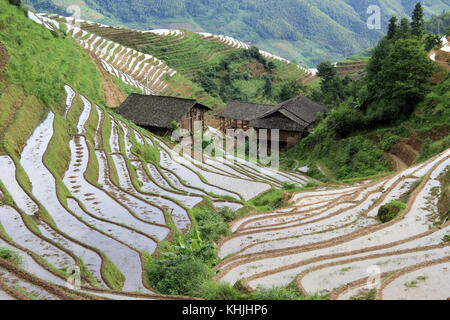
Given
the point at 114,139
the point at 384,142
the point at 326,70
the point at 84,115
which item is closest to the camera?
the point at 114,139

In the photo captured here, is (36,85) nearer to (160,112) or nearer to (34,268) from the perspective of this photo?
(160,112)

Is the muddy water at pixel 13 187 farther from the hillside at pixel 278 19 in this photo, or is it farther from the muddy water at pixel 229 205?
the hillside at pixel 278 19

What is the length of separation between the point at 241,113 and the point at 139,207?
29.2m

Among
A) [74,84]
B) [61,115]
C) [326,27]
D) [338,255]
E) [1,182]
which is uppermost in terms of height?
[326,27]

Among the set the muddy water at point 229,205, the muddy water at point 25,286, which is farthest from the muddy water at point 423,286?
the muddy water at point 229,205

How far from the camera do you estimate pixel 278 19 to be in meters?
148

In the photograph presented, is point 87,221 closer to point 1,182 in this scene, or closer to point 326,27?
point 1,182

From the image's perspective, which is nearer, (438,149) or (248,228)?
(248,228)

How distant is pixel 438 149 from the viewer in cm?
2153

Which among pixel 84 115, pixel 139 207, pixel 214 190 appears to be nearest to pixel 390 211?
pixel 214 190

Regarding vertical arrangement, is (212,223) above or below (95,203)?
below
